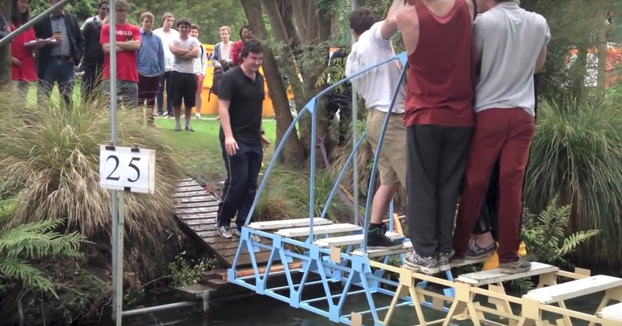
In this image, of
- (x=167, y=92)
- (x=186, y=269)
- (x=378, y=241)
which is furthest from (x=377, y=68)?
(x=167, y=92)

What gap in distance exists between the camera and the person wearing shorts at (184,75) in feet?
41.0

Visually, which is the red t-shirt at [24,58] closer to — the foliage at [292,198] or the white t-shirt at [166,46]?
the foliage at [292,198]

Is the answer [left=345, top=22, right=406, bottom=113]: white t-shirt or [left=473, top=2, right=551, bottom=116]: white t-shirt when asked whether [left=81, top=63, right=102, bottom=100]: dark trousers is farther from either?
[left=473, top=2, right=551, bottom=116]: white t-shirt

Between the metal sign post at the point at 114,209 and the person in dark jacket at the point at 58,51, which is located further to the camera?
the person in dark jacket at the point at 58,51

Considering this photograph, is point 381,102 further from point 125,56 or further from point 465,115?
point 125,56

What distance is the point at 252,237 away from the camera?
7.15 meters

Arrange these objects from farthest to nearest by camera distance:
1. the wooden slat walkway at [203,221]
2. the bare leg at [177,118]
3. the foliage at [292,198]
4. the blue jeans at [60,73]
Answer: the bare leg at [177,118], the blue jeans at [60,73], the foliage at [292,198], the wooden slat walkway at [203,221]

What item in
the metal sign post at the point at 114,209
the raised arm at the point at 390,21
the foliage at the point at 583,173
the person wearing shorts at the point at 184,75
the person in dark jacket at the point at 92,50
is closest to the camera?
the raised arm at the point at 390,21

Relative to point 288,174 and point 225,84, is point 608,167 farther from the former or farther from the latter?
point 225,84

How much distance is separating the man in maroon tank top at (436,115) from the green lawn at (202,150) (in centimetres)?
446

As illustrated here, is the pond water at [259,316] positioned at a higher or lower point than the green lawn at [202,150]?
lower

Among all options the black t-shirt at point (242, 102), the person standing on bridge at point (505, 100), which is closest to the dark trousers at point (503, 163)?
the person standing on bridge at point (505, 100)

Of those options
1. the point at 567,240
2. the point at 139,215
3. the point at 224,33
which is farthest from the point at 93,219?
the point at 224,33

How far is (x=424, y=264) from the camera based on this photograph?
5016mm
